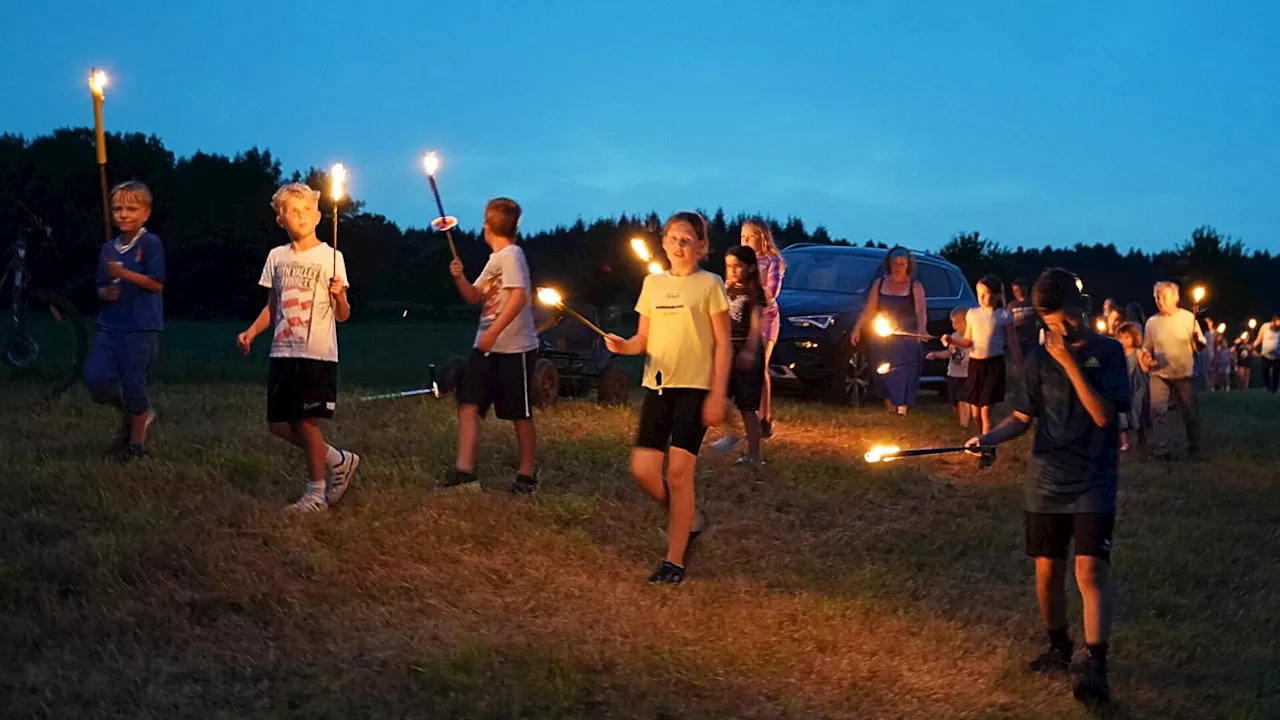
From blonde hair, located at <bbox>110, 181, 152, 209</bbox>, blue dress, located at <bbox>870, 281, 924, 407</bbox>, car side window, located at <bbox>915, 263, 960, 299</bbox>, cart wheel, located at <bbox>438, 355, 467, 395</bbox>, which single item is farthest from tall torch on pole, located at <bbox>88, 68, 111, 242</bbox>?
car side window, located at <bbox>915, 263, 960, 299</bbox>

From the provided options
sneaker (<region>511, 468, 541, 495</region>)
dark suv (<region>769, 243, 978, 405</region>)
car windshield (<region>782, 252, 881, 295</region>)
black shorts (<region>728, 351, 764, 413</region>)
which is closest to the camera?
sneaker (<region>511, 468, 541, 495</region>)

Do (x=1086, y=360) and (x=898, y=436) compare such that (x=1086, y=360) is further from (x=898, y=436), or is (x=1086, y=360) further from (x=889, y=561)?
(x=898, y=436)

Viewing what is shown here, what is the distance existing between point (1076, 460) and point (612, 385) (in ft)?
26.8

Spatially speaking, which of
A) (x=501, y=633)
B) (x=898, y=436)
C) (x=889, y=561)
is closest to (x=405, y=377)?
(x=898, y=436)

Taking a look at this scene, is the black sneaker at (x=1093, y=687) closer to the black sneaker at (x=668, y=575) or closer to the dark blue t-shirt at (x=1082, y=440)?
the dark blue t-shirt at (x=1082, y=440)

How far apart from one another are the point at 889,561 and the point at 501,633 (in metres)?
2.90

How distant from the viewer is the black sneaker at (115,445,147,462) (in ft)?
26.8

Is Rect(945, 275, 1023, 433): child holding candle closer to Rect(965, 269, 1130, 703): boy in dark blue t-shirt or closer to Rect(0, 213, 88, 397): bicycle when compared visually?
Rect(965, 269, 1130, 703): boy in dark blue t-shirt

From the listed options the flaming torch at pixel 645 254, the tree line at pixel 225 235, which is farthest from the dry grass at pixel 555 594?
the tree line at pixel 225 235

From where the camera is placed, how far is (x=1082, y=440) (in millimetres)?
5449

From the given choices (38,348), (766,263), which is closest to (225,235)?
(38,348)

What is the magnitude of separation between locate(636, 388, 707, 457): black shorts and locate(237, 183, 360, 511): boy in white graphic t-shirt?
1767 millimetres

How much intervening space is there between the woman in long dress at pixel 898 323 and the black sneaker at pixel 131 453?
6.53 metres

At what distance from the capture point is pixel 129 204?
7988 millimetres
